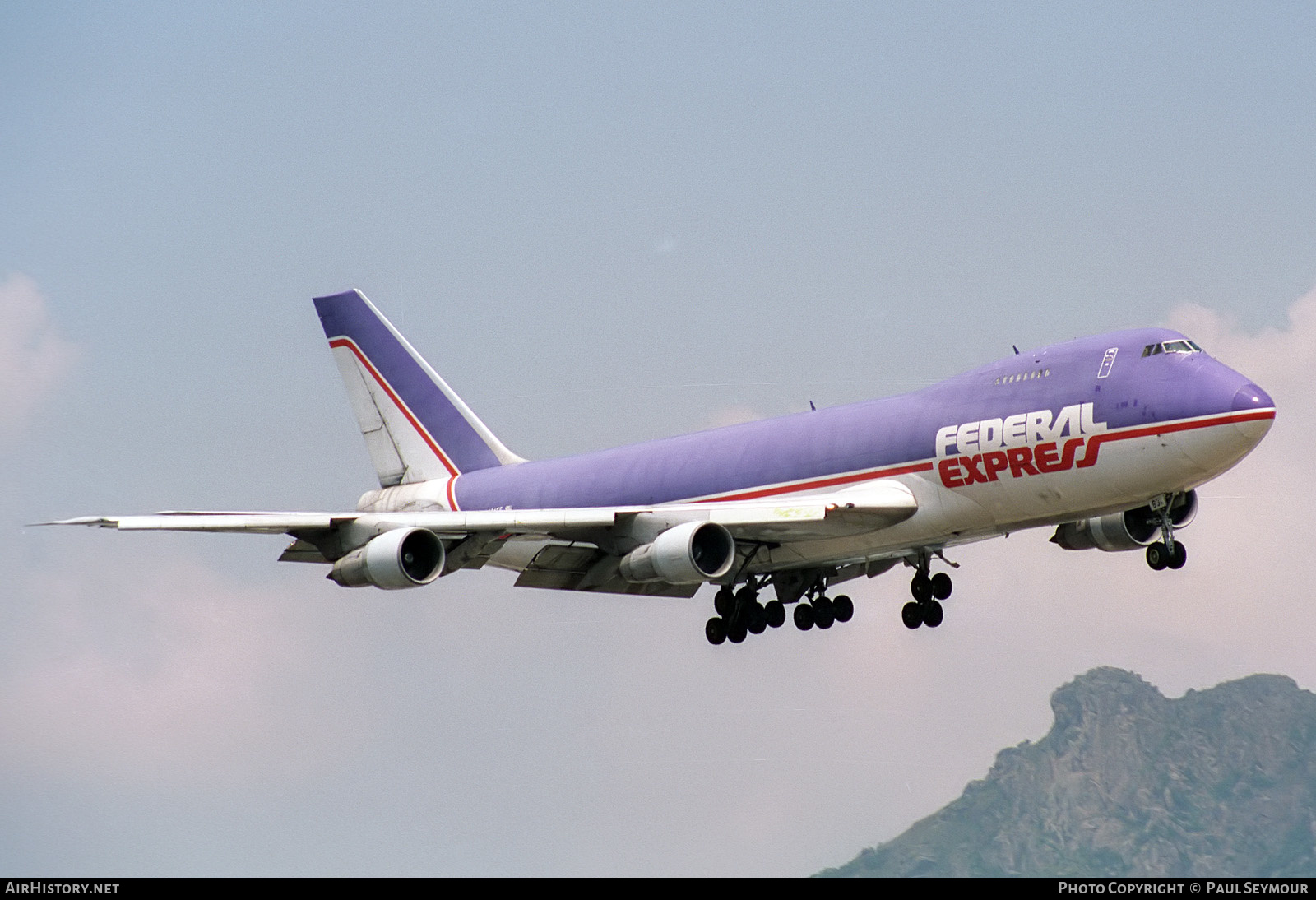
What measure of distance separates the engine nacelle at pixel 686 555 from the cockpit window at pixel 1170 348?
32.7 ft

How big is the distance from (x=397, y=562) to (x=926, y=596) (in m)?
12.9

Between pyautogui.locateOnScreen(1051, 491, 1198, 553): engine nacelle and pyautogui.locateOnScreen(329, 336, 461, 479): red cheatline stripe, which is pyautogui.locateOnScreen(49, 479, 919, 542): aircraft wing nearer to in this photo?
pyautogui.locateOnScreen(1051, 491, 1198, 553): engine nacelle

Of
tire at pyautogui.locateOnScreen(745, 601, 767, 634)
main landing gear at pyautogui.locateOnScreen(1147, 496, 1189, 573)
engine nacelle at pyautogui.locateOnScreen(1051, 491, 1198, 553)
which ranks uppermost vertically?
tire at pyautogui.locateOnScreen(745, 601, 767, 634)

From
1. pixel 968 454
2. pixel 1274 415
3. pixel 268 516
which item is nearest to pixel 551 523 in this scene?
pixel 268 516

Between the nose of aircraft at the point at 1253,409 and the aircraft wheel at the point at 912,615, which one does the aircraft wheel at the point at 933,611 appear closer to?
the aircraft wheel at the point at 912,615

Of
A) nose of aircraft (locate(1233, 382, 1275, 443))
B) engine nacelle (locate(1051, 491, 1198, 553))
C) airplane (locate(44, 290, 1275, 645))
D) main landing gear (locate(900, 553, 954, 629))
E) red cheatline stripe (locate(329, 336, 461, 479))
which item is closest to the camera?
nose of aircraft (locate(1233, 382, 1275, 443))

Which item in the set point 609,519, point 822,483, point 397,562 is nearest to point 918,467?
point 822,483

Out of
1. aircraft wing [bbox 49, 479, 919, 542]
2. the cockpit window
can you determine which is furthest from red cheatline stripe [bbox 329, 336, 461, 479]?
the cockpit window

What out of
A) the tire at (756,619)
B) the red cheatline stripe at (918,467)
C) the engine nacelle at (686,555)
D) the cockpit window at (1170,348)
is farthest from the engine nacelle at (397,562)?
the cockpit window at (1170,348)

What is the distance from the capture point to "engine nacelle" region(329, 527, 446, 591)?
37.6 m

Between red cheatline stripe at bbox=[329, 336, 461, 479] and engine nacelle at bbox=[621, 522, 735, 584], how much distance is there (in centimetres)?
1272

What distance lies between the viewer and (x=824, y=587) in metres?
43.7

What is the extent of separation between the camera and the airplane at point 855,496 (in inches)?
1351
